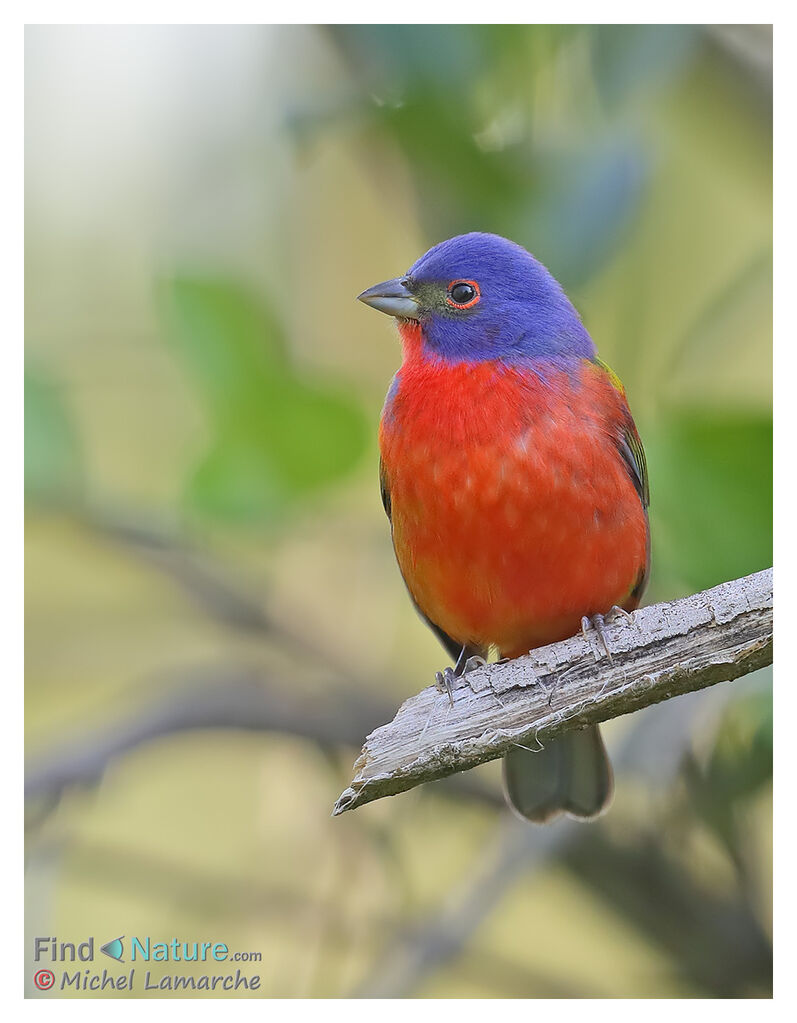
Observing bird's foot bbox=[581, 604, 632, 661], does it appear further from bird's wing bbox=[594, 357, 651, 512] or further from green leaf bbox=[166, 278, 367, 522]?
green leaf bbox=[166, 278, 367, 522]

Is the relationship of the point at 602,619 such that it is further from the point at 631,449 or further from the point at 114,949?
the point at 114,949

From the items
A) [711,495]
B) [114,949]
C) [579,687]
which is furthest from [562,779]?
[114,949]

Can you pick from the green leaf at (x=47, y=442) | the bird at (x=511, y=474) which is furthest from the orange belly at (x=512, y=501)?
the green leaf at (x=47, y=442)

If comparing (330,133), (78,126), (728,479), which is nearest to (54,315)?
(78,126)

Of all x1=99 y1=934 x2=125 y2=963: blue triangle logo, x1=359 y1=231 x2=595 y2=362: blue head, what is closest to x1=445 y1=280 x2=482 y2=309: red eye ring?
x1=359 y1=231 x2=595 y2=362: blue head

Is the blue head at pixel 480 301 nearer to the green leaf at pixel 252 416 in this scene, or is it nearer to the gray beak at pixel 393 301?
the gray beak at pixel 393 301

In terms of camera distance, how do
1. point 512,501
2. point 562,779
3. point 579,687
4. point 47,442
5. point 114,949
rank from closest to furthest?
point 579,687
point 512,501
point 114,949
point 47,442
point 562,779
